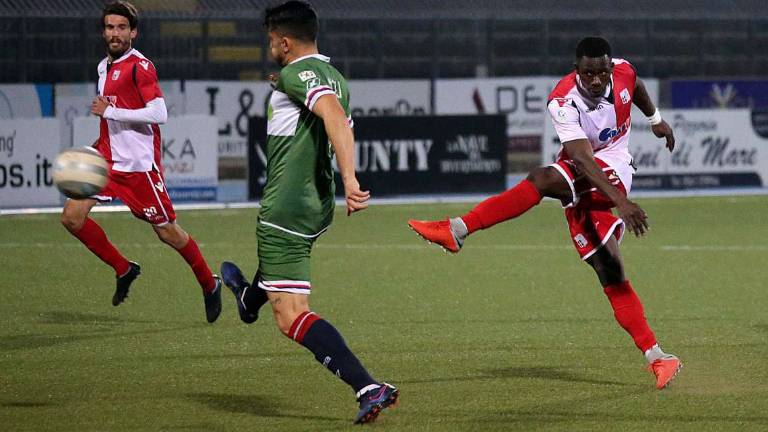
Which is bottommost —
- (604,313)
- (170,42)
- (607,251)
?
(604,313)

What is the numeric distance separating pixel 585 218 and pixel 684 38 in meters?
23.0

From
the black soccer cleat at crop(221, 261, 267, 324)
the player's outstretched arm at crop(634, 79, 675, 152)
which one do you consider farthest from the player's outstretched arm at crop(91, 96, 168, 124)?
the player's outstretched arm at crop(634, 79, 675, 152)

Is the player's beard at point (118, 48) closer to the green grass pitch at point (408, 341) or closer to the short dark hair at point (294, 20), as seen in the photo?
the green grass pitch at point (408, 341)

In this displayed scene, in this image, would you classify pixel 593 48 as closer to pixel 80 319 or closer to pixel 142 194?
pixel 142 194

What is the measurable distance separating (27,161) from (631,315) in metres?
12.1

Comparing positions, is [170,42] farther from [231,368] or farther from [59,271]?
[231,368]

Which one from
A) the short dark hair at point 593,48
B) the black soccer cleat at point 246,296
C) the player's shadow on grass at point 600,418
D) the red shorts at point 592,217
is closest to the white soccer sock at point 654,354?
the red shorts at point 592,217

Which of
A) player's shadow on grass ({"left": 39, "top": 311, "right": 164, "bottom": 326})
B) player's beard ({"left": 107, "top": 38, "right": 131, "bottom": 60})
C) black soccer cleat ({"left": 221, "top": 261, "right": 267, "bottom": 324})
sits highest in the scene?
player's beard ({"left": 107, "top": 38, "right": 131, "bottom": 60})

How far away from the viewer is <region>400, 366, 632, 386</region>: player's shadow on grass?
7879 millimetres

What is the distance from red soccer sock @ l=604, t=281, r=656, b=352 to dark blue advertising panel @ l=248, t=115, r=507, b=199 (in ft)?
39.3

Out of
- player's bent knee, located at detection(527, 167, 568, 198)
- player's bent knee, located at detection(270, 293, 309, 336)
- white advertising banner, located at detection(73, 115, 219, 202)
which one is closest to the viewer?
player's bent knee, located at detection(270, 293, 309, 336)

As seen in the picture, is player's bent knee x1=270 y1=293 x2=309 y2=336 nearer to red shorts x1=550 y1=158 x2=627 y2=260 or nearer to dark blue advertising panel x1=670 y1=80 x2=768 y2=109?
red shorts x1=550 y1=158 x2=627 y2=260

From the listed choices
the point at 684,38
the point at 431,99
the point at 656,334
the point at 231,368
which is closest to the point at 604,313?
the point at 656,334

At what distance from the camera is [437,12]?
26.8 meters
